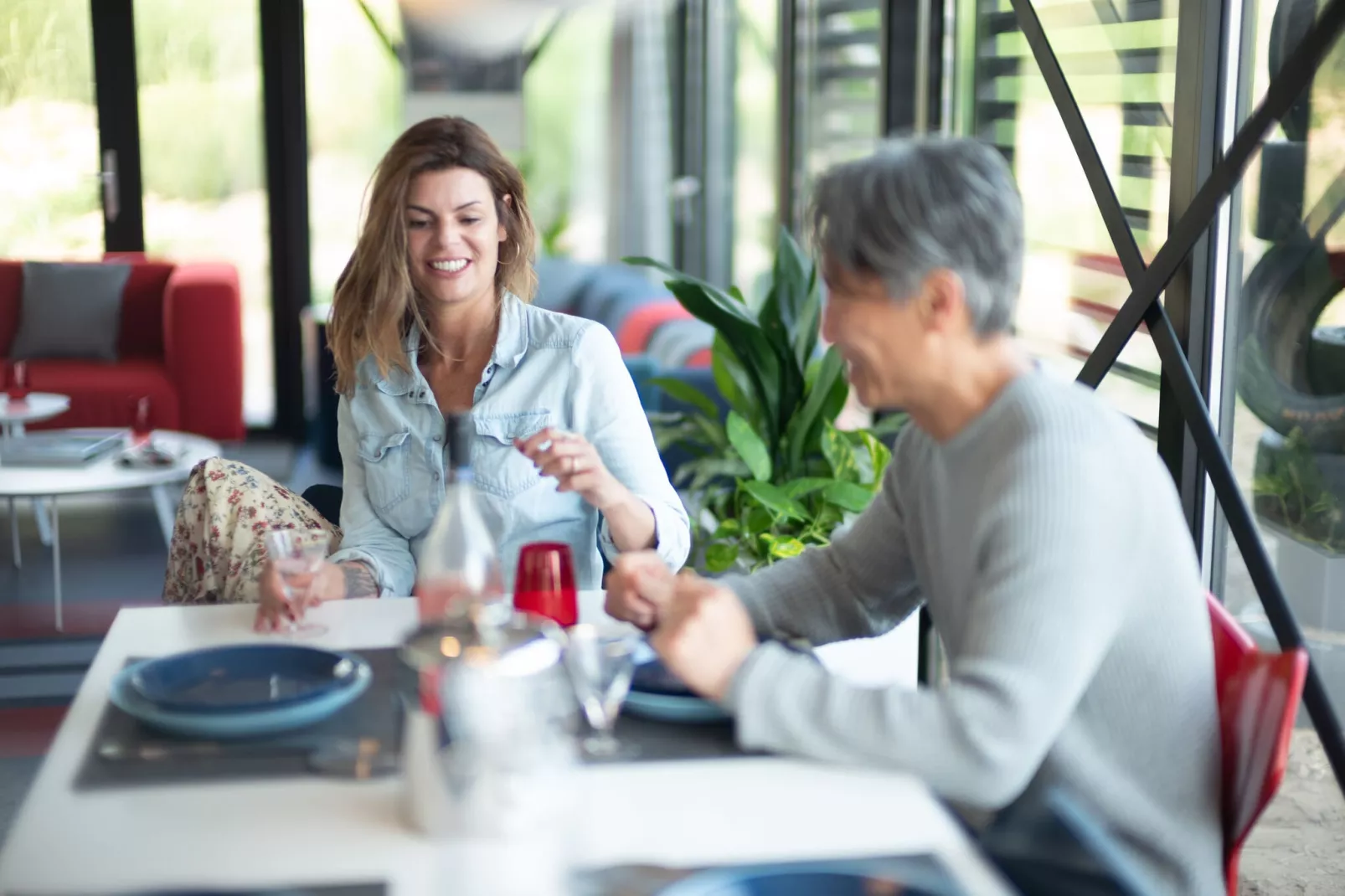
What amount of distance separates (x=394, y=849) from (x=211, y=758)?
0.25m

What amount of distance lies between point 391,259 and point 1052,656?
122 centimetres

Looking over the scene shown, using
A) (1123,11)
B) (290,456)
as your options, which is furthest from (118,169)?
(1123,11)

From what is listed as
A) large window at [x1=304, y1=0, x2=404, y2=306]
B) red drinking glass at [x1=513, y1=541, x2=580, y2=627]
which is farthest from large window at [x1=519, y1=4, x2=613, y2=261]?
red drinking glass at [x1=513, y1=541, x2=580, y2=627]

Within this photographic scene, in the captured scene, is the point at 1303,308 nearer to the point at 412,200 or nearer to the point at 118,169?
the point at 412,200

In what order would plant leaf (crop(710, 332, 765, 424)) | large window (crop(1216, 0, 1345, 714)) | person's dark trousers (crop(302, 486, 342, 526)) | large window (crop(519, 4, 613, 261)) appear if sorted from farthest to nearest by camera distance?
large window (crop(519, 4, 613, 261))
plant leaf (crop(710, 332, 765, 424))
person's dark trousers (crop(302, 486, 342, 526))
large window (crop(1216, 0, 1345, 714))

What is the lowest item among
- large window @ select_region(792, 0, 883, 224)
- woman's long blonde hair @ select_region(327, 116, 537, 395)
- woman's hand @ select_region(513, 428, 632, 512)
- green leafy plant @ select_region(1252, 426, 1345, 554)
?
green leafy plant @ select_region(1252, 426, 1345, 554)

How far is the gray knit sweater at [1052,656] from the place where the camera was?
3.83 ft

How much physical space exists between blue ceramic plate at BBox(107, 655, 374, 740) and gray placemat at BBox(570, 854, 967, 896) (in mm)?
373

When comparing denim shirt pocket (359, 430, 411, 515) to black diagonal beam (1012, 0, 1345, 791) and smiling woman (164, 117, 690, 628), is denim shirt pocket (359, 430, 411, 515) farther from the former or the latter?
black diagonal beam (1012, 0, 1345, 791)

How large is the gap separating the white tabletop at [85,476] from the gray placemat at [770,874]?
10.5 feet

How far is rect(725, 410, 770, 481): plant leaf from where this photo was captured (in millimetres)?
2980

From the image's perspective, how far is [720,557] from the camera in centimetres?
298

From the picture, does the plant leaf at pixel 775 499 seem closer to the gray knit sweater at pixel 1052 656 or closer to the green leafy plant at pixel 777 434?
the green leafy plant at pixel 777 434

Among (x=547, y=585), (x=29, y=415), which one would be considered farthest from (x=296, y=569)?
(x=29, y=415)
